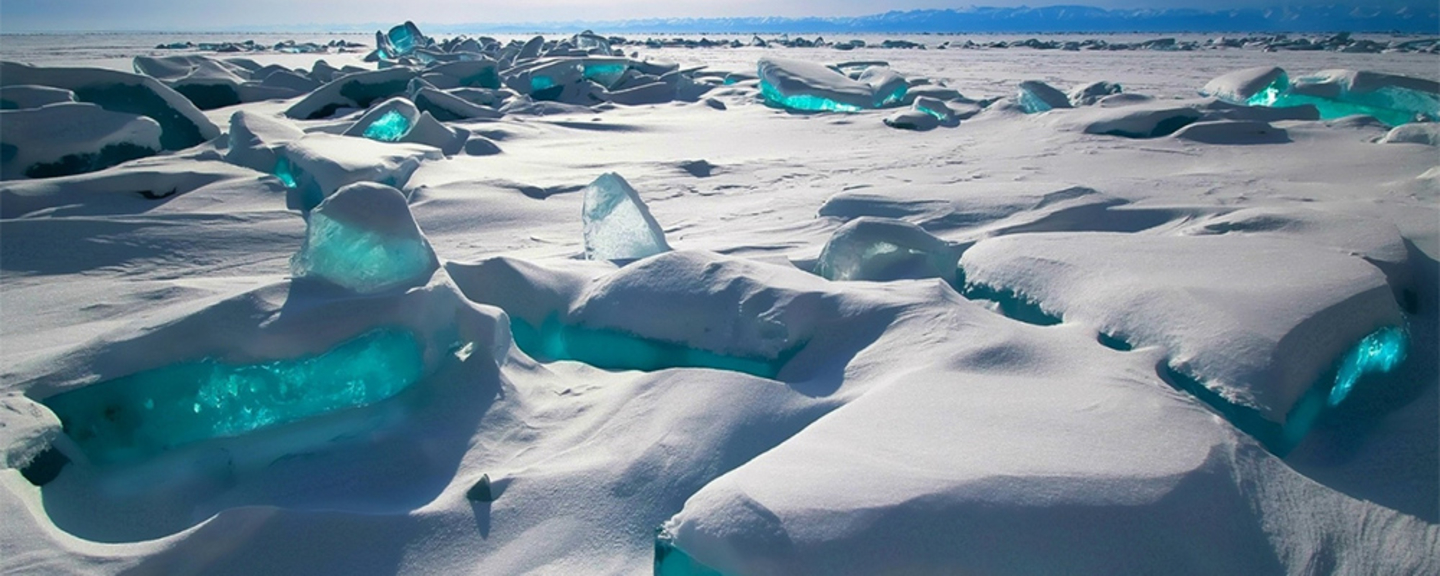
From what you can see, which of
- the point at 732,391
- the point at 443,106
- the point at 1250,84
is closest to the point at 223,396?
the point at 732,391

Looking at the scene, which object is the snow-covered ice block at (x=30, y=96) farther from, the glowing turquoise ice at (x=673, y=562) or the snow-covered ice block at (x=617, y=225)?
the glowing turquoise ice at (x=673, y=562)

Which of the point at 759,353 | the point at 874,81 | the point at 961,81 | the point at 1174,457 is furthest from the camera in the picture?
the point at 961,81

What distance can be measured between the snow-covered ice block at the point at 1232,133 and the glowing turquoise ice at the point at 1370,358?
3020mm

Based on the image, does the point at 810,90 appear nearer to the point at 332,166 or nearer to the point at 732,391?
the point at 332,166

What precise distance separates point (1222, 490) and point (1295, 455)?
0.44m

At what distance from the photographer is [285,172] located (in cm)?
341

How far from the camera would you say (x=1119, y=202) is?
9.36 ft

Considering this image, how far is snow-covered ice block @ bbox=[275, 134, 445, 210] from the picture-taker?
124 inches

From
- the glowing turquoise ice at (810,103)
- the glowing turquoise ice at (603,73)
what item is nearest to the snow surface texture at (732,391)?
the glowing turquoise ice at (810,103)

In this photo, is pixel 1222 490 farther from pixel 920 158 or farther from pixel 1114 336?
pixel 920 158

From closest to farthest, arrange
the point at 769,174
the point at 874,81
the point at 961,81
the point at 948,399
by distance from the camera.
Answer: the point at 948,399, the point at 769,174, the point at 874,81, the point at 961,81

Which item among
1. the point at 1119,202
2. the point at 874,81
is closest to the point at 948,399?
the point at 1119,202

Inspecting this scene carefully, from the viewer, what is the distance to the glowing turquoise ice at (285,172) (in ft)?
11.0

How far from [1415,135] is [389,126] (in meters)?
5.48
